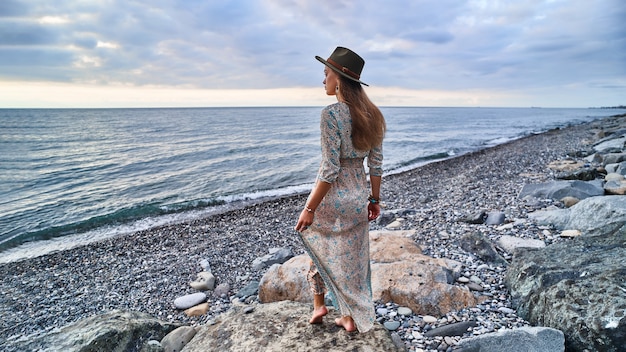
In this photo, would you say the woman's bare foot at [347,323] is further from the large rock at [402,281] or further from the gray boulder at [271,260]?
the gray boulder at [271,260]

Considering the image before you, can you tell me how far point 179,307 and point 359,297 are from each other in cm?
420

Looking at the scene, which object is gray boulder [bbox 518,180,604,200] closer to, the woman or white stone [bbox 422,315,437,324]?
white stone [bbox 422,315,437,324]

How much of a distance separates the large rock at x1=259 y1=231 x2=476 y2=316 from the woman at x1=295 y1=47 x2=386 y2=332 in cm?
127

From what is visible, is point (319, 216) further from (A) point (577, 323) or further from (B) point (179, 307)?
(B) point (179, 307)

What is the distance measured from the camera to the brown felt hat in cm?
298

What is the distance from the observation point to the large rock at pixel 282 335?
3291 mm

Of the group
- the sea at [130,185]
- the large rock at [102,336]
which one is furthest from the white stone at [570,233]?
the sea at [130,185]

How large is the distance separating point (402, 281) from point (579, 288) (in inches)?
77.5

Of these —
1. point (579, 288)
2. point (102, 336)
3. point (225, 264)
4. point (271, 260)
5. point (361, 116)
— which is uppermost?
point (361, 116)

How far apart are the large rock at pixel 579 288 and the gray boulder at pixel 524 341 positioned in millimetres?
220

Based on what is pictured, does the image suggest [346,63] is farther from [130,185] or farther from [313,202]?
[130,185]

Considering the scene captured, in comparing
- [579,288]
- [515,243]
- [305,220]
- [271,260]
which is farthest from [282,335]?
[515,243]

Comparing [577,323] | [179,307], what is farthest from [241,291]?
[577,323]

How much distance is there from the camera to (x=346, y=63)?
2979 millimetres
